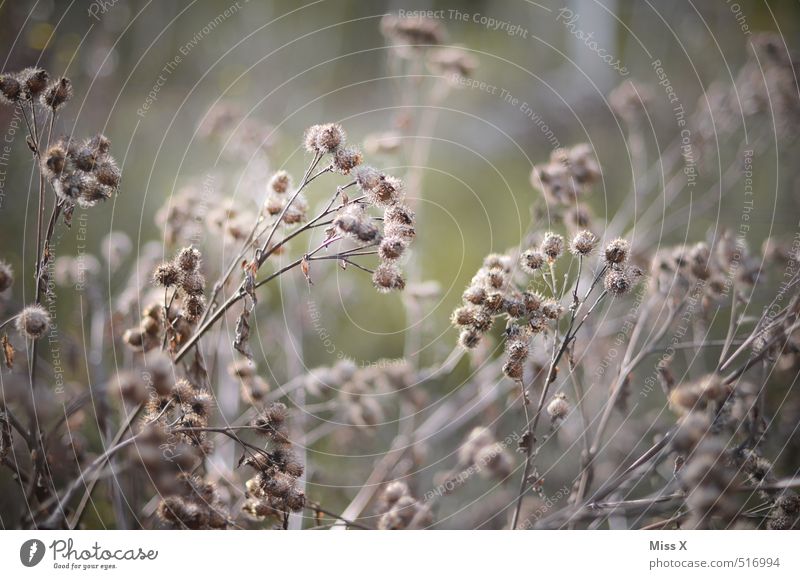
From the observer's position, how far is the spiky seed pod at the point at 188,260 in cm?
81

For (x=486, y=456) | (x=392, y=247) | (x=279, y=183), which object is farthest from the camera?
(x=486, y=456)

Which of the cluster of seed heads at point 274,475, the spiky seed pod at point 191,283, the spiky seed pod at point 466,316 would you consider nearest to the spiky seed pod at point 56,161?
the spiky seed pod at point 191,283

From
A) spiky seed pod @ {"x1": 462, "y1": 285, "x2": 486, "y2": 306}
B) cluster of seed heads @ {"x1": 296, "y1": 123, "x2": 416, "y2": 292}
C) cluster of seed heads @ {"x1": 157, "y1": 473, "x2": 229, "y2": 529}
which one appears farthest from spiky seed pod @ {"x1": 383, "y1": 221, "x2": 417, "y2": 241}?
cluster of seed heads @ {"x1": 157, "y1": 473, "x2": 229, "y2": 529}

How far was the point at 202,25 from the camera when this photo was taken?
4.22 feet

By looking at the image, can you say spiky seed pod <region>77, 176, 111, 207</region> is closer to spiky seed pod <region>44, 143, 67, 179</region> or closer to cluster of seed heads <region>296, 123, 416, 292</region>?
spiky seed pod <region>44, 143, 67, 179</region>

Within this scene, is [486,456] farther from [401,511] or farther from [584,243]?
[584,243]

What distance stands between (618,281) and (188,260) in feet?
1.92

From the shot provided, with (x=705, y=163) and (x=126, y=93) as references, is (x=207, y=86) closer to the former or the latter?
(x=126, y=93)

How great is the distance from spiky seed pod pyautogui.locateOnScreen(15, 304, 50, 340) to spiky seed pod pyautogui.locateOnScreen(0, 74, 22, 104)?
29 centimetres

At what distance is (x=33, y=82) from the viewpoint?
0.84 meters

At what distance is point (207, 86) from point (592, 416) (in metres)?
1.21

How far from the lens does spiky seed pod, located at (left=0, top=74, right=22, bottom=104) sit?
32.9 inches

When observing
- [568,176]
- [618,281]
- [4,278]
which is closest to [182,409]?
[4,278]

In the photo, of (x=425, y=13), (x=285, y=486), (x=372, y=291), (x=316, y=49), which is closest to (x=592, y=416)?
Result: (x=372, y=291)
